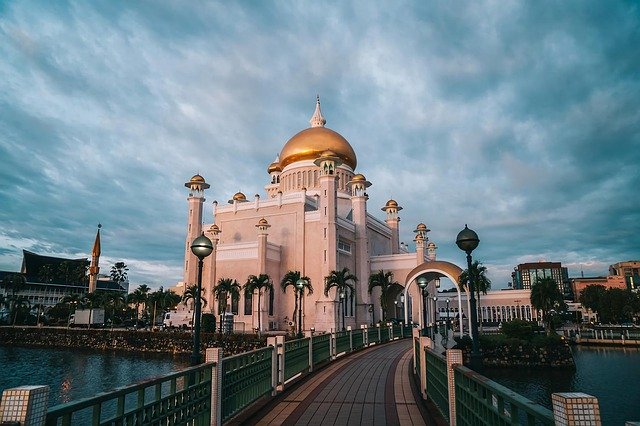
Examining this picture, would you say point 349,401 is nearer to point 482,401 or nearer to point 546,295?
point 482,401

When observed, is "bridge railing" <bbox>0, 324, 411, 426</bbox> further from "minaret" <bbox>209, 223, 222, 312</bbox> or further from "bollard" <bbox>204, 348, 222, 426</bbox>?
"minaret" <bbox>209, 223, 222, 312</bbox>

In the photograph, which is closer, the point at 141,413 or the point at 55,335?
the point at 141,413

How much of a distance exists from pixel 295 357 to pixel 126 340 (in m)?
30.4

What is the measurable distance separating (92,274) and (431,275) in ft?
146

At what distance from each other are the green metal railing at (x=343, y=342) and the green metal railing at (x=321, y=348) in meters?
1.57

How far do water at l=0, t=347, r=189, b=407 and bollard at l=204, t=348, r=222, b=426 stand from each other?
12589 mm

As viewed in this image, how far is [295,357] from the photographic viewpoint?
1078 cm

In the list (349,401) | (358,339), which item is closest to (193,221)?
(358,339)

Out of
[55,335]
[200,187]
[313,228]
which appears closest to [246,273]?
[313,228]

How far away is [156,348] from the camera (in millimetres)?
33781

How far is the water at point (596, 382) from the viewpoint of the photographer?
17.5 meters

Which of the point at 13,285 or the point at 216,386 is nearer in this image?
the point at 216,386

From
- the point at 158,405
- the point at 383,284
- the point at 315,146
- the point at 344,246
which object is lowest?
the point at 158,405

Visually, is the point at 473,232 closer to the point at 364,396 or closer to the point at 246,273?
the point at 364,396
